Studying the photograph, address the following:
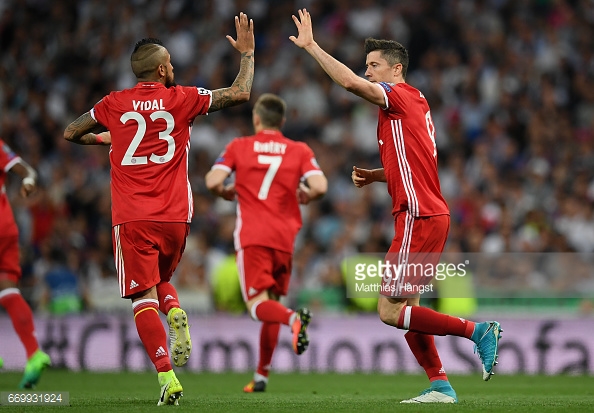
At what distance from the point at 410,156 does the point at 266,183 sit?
2281 mm

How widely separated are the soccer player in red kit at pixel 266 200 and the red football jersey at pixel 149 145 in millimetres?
1864

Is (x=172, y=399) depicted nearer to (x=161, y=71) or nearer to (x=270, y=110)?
(x=161, y=71)

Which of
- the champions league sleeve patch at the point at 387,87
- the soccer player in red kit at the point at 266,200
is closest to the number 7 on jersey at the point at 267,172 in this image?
the soccer player in red kit at the point at 266,200

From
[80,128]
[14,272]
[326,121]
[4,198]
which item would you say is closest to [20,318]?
[14,272]

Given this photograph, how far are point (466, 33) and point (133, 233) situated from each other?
11.6m

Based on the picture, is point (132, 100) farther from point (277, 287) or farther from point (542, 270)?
point (542, 270)

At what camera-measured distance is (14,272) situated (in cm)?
933

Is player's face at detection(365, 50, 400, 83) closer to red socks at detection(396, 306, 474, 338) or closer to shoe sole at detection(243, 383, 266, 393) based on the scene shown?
red socks at detection(396, 306, 474, 338)

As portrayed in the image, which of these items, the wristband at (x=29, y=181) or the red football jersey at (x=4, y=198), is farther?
the red football jersey at (x=4, y=198)

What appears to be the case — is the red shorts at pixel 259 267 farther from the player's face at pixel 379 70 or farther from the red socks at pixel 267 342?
the player's face at pixel 379 70

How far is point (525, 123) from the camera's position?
619 inches

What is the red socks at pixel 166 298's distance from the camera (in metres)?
6.86

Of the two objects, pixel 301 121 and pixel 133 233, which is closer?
pixel 133 233

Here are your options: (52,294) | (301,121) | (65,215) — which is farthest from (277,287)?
(301,121)
